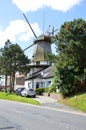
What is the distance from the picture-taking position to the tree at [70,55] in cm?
4833

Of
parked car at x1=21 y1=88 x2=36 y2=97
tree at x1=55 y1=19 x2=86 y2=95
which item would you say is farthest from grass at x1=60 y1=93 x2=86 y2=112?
parked car at x1=21 y1=88 x2=36 y2=97

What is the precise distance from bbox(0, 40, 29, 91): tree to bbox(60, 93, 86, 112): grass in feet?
95.0

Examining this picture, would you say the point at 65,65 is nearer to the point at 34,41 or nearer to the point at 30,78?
the point at 30,78

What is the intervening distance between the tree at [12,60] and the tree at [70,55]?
989 inches

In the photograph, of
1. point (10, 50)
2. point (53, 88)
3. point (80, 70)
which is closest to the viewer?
point (80, 70)

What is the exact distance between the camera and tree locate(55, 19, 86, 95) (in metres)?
48.3

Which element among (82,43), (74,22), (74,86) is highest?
(74,22)

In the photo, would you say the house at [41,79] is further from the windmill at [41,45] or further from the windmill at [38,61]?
the windmill at [41,45]

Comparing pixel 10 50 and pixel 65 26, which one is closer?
pixel 65 26

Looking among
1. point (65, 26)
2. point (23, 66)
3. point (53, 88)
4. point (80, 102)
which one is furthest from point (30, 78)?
point (80, 102)

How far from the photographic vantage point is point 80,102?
41.4 metres

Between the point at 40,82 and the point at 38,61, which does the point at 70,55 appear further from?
the point at 38,61

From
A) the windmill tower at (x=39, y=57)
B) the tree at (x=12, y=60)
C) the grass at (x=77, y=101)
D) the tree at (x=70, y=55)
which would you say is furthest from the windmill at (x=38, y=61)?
the grass at (x=77, y=101)

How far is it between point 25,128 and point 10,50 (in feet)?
196
